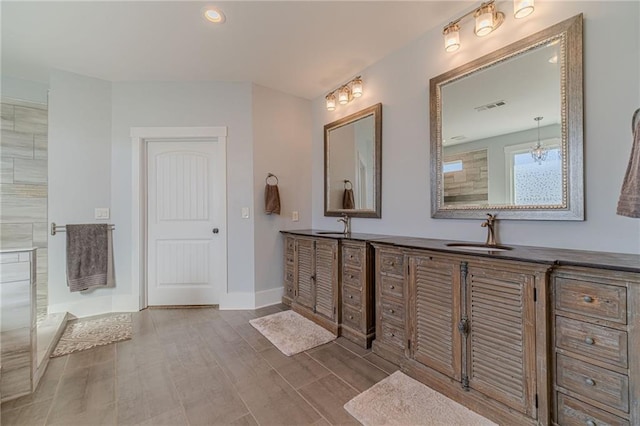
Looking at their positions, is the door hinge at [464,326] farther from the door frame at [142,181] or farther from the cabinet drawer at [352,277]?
the door frame at [142,181]

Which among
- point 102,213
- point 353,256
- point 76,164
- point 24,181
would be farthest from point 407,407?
point 24,181

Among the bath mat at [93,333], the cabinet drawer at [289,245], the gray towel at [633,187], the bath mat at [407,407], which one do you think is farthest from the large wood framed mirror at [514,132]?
the bath mat at [93,333]

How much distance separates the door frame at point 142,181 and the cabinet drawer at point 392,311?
6.43 ft

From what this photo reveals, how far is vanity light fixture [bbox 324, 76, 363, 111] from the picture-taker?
9.39 feet

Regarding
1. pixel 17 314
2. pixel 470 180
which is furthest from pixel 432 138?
pixel 17 314

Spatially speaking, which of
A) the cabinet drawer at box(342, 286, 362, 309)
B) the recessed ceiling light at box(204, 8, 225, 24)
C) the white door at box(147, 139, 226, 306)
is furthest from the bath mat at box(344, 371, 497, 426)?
the recessed ceiling light at box(204, 8, 225, 24)

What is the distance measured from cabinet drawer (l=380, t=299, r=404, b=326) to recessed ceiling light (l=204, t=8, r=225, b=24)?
2603 mm

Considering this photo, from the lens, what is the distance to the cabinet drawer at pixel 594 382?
1109 mm

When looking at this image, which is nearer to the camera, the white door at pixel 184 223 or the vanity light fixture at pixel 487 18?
the vanity light fixture at pixel 487 18

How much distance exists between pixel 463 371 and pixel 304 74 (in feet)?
10.1

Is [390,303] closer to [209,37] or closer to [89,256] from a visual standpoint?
[209,37]

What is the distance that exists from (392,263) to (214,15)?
7.86 feet

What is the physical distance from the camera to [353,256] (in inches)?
94.1

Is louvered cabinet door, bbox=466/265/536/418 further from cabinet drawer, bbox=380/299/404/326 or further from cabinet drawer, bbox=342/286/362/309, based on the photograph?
cabinet drawer, bbox=342/286/362/309
